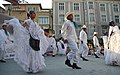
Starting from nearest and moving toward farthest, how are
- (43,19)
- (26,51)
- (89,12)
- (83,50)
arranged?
(26,51) → (83,50) → (43,19) → (89,12)

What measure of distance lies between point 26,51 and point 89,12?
144 ft

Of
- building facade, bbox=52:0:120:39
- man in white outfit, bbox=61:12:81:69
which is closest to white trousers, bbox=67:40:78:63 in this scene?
man in white outfit, bbox=61:12:81:69

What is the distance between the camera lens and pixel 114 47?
8875mm

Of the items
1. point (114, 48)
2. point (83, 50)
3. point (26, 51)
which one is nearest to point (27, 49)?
point (26, 51)

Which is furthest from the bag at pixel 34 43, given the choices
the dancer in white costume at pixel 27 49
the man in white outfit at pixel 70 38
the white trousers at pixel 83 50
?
the white trousers at pixel 83 50

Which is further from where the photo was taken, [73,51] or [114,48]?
[114,48]

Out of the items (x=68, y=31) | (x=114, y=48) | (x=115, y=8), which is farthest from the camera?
(x=115, y=8)

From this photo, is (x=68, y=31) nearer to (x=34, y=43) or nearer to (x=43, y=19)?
(x=34, y=43)

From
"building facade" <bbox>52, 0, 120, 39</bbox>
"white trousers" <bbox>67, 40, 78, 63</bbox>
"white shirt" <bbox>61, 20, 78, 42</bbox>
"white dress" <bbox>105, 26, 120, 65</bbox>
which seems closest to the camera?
"white trousers" <bbox>67, 40, 78, 63</bbox>

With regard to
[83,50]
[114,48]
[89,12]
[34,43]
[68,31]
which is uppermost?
[89,12]

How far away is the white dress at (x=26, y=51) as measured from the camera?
23.0 feet

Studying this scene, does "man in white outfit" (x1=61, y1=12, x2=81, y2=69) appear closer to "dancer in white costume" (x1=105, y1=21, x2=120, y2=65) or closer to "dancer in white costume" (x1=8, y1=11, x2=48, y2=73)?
"dancer in white costume" (x1=8, y1=11, x2=48, y2=73)

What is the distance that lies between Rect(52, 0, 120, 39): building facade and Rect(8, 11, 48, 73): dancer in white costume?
41.3 m

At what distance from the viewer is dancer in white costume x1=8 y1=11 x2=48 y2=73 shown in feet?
23.0
